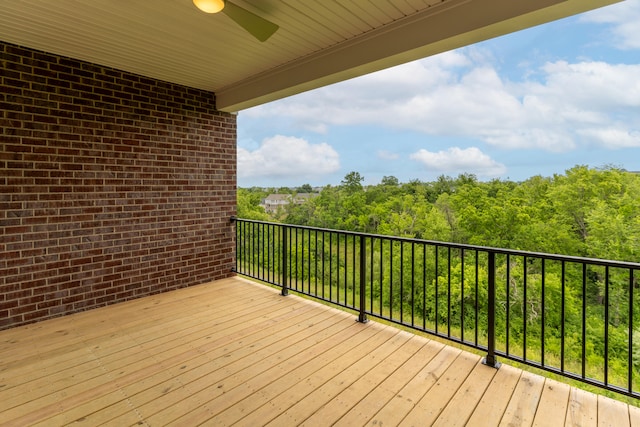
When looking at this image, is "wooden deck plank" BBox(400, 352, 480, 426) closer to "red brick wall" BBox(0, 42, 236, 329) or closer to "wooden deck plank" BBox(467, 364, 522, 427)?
"wooden deck plank" BBox(467, 364, 522, 427)

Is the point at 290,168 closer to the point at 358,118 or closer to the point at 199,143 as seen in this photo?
the point at 358,118

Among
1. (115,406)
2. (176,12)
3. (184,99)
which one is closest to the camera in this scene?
(115,406)

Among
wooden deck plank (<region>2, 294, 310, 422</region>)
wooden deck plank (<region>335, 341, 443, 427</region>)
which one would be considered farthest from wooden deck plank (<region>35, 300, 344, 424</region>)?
wooden deck plank (<region>335, 341, 443, 427</region>)

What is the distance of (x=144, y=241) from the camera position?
3715 millimetres

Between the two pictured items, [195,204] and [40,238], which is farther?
[195,204]

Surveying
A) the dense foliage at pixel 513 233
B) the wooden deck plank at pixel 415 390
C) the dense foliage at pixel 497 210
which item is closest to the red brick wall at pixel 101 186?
the wooden deck plank at pixel 415 390

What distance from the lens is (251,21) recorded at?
2023mm

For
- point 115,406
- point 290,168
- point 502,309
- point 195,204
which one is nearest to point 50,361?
point 115,406

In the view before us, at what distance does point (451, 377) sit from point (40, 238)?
380cm

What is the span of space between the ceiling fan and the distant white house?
1313 centimetres

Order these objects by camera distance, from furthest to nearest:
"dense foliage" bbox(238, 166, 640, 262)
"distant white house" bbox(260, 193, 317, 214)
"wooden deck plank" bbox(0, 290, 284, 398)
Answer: "distant white house" bbox(260, 193, 317, 214) → "dense foliage" bbox(238, 166, 640, 262) → "wooden deck plank" bbox(0, 290, 284, 398)

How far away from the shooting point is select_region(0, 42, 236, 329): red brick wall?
9.45 feet

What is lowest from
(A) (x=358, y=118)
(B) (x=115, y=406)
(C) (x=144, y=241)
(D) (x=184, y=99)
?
(B) (x=115, y=406)

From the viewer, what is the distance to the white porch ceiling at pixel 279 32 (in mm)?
2139
